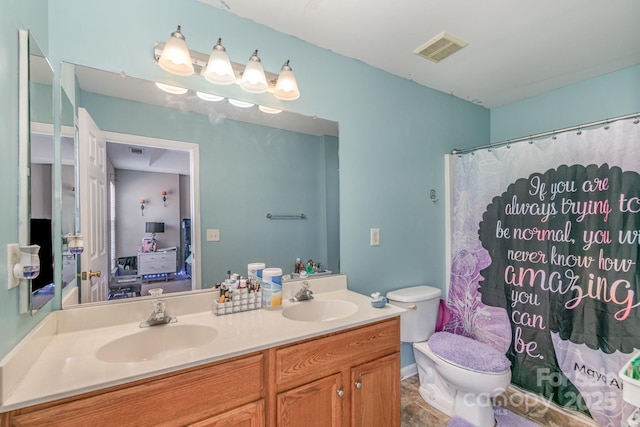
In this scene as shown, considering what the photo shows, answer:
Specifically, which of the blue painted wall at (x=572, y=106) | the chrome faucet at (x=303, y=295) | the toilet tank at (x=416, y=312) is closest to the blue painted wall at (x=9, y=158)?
the chrome faucet at (x=303, y=295)

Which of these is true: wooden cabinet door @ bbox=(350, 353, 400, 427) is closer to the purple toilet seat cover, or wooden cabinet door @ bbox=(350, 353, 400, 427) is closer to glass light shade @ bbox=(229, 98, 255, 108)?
the purple toilet seat cover

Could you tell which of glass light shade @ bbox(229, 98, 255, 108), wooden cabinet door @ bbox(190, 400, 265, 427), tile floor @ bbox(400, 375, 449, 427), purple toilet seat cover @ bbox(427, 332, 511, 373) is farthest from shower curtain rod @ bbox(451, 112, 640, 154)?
wooden cabinet door @ bbox(190, 400, 265, 427)

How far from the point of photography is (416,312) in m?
1.99

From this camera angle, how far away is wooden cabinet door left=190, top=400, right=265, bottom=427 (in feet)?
3.12

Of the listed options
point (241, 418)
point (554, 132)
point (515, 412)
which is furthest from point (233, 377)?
point (554, 132)

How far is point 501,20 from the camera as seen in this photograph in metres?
1.56

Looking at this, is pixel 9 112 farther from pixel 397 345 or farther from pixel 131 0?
pixel 397 345

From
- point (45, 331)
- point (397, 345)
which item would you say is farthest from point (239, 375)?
point (397, 345)

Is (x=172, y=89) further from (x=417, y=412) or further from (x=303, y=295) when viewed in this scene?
(x=417, y=412)

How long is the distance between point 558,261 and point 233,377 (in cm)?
200

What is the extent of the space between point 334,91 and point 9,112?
1.47 m

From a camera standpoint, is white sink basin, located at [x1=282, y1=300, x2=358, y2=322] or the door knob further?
white sink basin, located at [x1=282, y1=300, x2=358, y2=322]

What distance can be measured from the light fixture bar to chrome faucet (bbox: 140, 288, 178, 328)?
1.06 meters

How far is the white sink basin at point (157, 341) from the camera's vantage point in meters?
1.10
